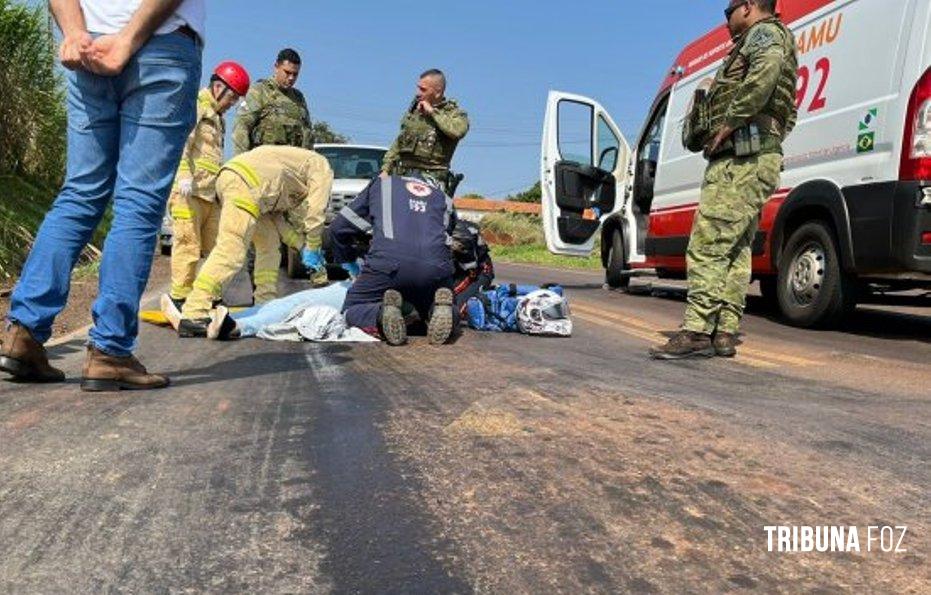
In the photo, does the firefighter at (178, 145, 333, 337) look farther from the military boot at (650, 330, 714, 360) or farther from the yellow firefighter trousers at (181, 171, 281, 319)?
the military boot at (650, 330, 714, 360)

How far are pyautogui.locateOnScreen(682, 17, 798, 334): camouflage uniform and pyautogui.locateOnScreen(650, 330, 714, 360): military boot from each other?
0.15 ft

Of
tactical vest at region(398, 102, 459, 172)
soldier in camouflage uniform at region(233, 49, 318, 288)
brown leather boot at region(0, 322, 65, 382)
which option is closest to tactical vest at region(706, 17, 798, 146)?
tactical vest at region(398, 102, 459, 172)

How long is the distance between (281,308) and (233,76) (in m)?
1.63

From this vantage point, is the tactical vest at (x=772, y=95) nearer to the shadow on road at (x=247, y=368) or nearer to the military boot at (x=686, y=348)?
the military boot at (x=686, y=348)

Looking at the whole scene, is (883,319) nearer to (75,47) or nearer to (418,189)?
(418,189)

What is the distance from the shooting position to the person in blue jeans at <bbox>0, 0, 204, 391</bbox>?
2.81 metres

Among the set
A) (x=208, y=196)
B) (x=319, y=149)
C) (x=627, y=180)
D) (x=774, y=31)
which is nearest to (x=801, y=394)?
(x=774, y=31)

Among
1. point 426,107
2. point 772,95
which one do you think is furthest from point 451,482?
point 426,107

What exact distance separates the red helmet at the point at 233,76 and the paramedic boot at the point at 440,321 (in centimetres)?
211

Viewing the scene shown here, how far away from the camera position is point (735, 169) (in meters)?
4.47

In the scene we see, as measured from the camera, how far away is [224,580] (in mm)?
1421

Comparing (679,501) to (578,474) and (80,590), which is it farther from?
(80,590)

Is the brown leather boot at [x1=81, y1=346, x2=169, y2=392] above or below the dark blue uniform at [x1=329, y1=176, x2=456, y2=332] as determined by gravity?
below

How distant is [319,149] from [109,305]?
26.0 feet
